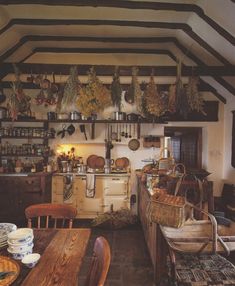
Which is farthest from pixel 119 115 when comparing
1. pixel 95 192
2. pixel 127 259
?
pixel 127 259

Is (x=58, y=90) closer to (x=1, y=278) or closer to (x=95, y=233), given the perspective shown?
(x=95, y=233)

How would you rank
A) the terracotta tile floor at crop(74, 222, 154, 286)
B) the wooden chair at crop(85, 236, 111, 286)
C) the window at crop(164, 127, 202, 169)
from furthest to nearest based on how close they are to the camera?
the window at crop(164, 127, 202, 169)
the terracotta tile floor at crop(74, 222, 154, 286)
the wooden chair at crop(85, 236, 111, 286)

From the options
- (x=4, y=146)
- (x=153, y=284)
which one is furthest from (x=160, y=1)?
(x=4, y=146)

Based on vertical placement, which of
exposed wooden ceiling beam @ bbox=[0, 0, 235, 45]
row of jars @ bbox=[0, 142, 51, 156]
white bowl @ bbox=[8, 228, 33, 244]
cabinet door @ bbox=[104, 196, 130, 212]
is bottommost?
cabinet door @ bbox=[104, 196, 130, 212]

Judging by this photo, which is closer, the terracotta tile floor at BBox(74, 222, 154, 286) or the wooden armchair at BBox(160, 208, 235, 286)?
the wooden armchair at BBox(160, 208, 235, 286)

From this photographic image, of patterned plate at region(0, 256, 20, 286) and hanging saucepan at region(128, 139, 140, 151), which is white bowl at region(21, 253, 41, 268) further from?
hanging saucepan at region(128, 139, 140, 151)

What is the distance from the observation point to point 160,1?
3.18m

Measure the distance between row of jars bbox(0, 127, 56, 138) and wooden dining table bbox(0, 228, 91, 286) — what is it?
3366 mm

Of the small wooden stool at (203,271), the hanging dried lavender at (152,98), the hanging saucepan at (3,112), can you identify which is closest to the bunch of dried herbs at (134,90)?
the hanging dried lavender at (152,98)

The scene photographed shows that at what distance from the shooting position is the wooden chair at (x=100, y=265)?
123 centimetres

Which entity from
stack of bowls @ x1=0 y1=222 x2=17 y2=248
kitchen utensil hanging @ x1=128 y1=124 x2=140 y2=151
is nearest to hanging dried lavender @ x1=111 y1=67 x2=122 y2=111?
kitchen utensil hanging @ x1=128 y1=124 x2=140 y2=151

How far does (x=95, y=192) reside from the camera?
197 inches

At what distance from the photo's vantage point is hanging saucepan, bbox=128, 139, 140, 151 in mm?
5414

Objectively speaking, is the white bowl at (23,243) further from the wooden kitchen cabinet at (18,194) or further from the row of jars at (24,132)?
the row of jars at (24,132)
